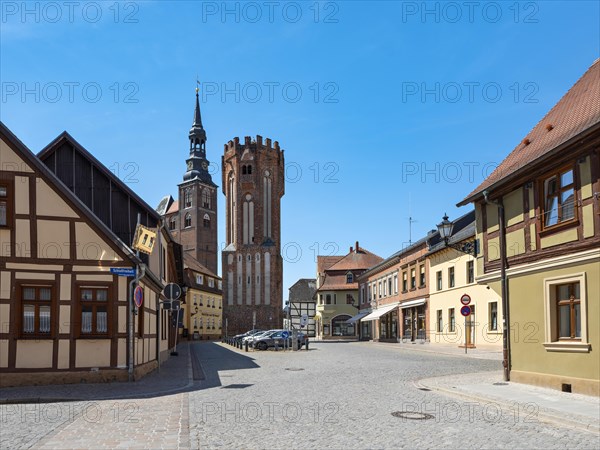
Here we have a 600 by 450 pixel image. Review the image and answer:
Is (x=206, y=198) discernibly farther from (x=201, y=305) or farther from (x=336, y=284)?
(x=336, y=284)

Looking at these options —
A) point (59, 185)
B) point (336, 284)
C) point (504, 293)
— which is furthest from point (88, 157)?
point (336, 284)

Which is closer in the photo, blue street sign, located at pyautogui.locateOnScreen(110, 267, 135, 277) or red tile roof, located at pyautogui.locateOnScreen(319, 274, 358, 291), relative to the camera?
blue street sign, located at pyautogui.locateOnScreen(110, 267, 135, 277)

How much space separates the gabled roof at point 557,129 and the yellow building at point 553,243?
0.03 m

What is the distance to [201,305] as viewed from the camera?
75000mm

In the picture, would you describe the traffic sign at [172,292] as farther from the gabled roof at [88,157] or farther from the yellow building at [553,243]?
the yellow building at [553,243]

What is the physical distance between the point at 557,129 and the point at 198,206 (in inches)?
3780

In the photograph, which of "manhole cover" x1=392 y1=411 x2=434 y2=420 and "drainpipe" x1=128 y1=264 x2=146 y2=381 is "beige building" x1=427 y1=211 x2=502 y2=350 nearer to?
"drainpipe" x1=128 y1=264 x2=146 y2=381

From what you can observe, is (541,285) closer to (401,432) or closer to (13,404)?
(401,432)

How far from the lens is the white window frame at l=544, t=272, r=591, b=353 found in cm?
1384

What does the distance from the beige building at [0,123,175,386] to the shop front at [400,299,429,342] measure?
98.9ft

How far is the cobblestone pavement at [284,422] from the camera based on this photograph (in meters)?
8.93

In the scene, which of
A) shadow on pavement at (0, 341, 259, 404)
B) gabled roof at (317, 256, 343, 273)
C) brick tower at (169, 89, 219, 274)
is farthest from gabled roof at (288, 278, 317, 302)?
shadow on pavement at (0, 341, 259, 404)


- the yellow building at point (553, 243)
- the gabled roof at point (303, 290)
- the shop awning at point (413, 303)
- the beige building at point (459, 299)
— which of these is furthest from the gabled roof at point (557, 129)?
the gabled roof at point (303, 290)

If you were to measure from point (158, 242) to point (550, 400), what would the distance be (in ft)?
53.5
